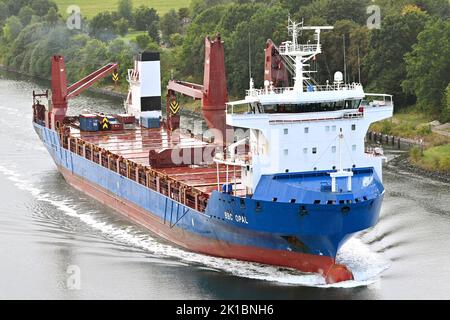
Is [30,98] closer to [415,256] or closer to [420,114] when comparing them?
[420,114]

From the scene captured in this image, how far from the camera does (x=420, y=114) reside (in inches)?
2803

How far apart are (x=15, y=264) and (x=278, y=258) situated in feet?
33.0

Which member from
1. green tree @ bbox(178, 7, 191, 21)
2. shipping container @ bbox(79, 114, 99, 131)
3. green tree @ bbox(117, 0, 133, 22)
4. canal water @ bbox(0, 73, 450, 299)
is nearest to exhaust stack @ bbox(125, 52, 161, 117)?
shipping container @ bbox(79, 114, 99, 131)

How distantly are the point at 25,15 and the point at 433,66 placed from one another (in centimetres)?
6775

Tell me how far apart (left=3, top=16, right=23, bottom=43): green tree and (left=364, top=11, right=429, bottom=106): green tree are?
55978 millimetres

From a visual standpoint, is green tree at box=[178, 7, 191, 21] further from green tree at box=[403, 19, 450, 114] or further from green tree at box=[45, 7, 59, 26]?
green tree at box=[403, 19, 450, 114]

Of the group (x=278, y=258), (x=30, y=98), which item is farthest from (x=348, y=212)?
(x=30, y=98)

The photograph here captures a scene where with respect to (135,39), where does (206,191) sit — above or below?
below

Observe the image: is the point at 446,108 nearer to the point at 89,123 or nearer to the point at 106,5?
the point at 89,123

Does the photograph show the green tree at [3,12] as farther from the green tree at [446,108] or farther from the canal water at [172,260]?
the canal water at [172,260]

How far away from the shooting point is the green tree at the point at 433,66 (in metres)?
69.0

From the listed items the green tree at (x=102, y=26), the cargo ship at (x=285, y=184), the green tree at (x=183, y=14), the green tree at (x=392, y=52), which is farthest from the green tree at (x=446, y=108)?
the green tree at (x=183, y=14)
